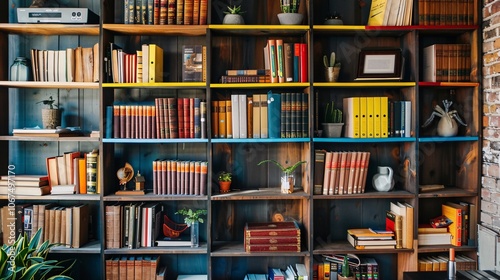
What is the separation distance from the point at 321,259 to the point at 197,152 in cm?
118

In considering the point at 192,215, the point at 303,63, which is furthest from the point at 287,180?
the point at 303,63

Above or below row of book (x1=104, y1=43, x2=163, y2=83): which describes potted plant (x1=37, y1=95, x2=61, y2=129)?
below

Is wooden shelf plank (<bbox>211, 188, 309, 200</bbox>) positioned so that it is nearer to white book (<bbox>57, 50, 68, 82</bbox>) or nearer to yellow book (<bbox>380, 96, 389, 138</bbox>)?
yellow book (<bbox>380, 96, 389, 138</bbox>)

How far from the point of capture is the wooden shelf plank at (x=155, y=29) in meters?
2.95

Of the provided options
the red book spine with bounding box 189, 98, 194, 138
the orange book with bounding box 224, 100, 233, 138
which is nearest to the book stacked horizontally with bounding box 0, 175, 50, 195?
the red book spine with bounding box 189, 98, 194, 138

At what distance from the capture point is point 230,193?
3.10 meters

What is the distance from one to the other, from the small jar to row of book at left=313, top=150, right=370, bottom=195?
6.63 ft

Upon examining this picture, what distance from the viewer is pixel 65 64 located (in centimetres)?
305

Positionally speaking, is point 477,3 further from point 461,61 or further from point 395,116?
point 395,116

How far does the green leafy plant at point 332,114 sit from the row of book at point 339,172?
0.25 m

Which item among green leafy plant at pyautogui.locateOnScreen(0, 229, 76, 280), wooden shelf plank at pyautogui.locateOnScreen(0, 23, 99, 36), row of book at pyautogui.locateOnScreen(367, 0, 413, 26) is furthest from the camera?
row of book at pyautogui.locateOnScreen(367, 0, 413, 26)

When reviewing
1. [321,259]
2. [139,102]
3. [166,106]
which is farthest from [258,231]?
[139,102]

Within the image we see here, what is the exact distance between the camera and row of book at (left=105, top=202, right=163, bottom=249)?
299 centimetres

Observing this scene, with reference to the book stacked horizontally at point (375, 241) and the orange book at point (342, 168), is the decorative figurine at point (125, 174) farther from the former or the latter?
the book stacked horizontally at point (375, 241)
